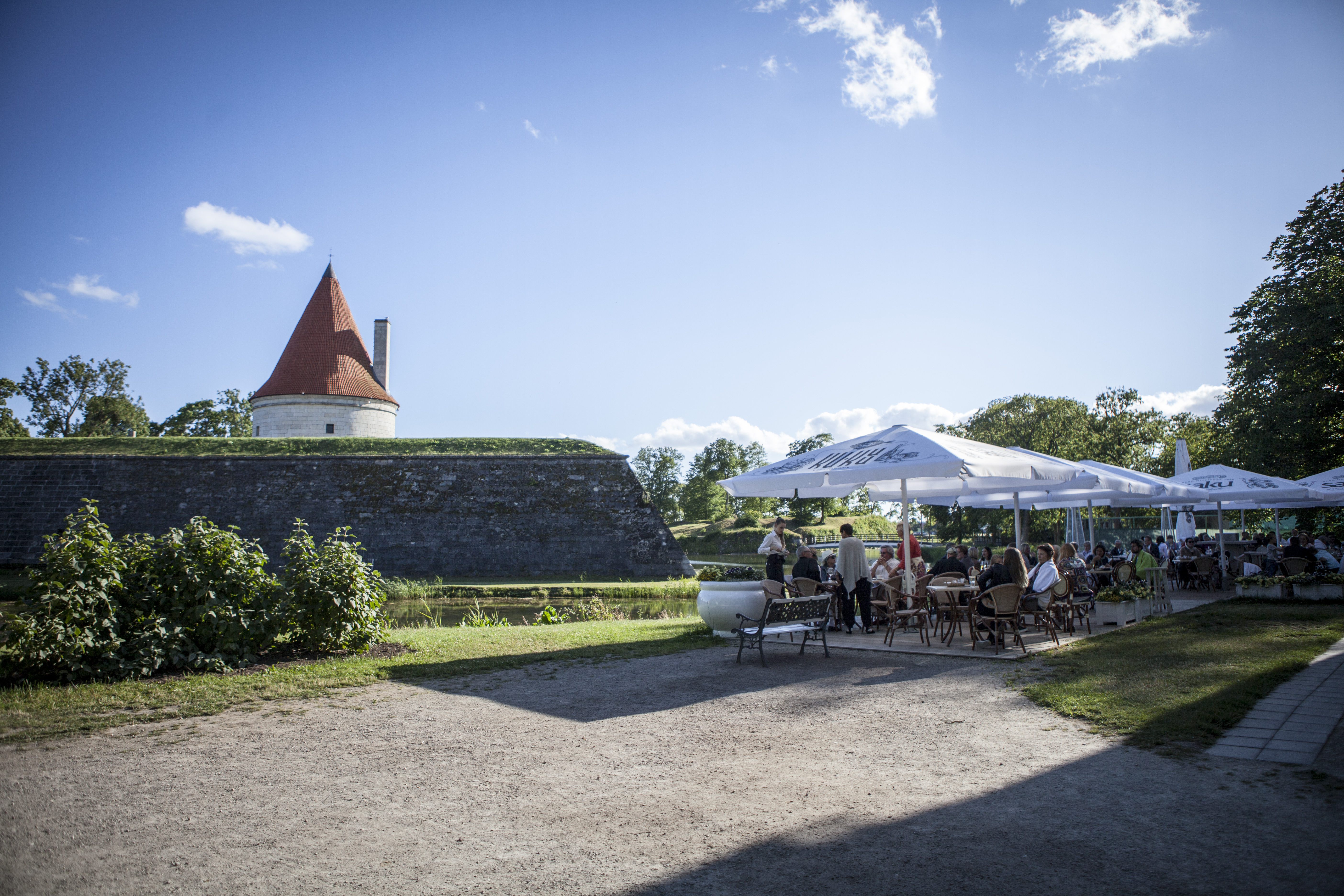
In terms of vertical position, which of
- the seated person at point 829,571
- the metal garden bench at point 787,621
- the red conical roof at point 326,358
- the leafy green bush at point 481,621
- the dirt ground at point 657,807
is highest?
the red conical roof at point 326,358

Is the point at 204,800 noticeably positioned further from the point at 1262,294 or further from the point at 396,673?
the point at 1262,294

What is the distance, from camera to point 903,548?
10.6 m

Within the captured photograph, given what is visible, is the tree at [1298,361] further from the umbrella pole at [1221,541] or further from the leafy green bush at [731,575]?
the leafy green bush at [731,575]

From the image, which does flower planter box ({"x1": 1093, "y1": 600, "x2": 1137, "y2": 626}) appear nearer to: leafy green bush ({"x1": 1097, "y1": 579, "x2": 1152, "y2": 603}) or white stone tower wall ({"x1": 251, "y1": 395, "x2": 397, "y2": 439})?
leafy green bush ({"x1": 1097, "y1": 579, "x2": 1152, "y2": 603})

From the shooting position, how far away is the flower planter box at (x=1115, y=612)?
1132cm

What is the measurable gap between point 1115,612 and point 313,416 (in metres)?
32.3

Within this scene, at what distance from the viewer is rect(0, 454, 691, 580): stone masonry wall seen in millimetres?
26734

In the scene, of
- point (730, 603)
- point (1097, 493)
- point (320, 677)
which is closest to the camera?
point (320, 677)

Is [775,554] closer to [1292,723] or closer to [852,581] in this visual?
[852,581]

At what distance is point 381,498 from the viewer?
28125mm

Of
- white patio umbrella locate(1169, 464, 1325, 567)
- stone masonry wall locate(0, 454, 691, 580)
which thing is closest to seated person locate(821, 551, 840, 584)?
white patio umbrella locate(1169, 464, 1325, 567)

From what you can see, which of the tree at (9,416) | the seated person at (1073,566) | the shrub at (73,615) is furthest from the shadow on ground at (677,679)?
the tree at (9,416)

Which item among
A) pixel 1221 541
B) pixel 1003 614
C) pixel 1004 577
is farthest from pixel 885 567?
pixel 1221 541

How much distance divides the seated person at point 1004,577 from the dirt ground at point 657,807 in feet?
7.82
